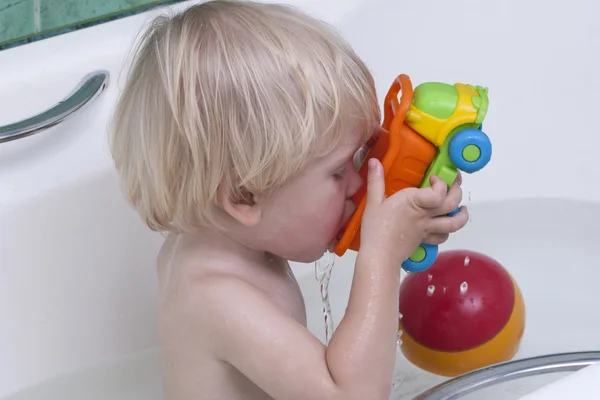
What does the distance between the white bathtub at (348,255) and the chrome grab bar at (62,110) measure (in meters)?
0.02

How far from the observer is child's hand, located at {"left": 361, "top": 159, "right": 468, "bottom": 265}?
→ 2.80 ft

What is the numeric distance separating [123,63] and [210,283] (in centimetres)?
39

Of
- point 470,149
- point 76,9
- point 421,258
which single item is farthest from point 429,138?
point 76,9

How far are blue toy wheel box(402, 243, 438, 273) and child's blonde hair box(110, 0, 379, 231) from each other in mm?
145

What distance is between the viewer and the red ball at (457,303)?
3.15 ft

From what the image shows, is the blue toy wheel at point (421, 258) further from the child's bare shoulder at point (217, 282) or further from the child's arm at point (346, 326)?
the child's bare shoulder at point (217, 282)

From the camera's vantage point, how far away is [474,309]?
0.96 metres

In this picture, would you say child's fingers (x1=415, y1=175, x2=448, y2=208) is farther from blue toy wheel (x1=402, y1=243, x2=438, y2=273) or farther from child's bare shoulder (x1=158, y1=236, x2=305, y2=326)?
child's bare shoulder (x1=158, y1=236, x2=305, y2=326)

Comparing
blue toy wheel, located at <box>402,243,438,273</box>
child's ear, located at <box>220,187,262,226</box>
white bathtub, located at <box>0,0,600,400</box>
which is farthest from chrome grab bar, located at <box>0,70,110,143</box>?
blue toy wheel, located at <box>402,243,438,273</box>

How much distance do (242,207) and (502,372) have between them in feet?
1.01

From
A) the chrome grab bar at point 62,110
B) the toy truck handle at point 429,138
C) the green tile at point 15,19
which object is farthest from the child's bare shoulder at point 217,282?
the green tile at point 15,19

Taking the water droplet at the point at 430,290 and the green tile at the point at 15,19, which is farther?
the green tile at the point at 15,19

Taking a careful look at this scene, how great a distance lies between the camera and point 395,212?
857 millimetres

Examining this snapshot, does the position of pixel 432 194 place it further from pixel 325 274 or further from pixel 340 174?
pixel 325 274
